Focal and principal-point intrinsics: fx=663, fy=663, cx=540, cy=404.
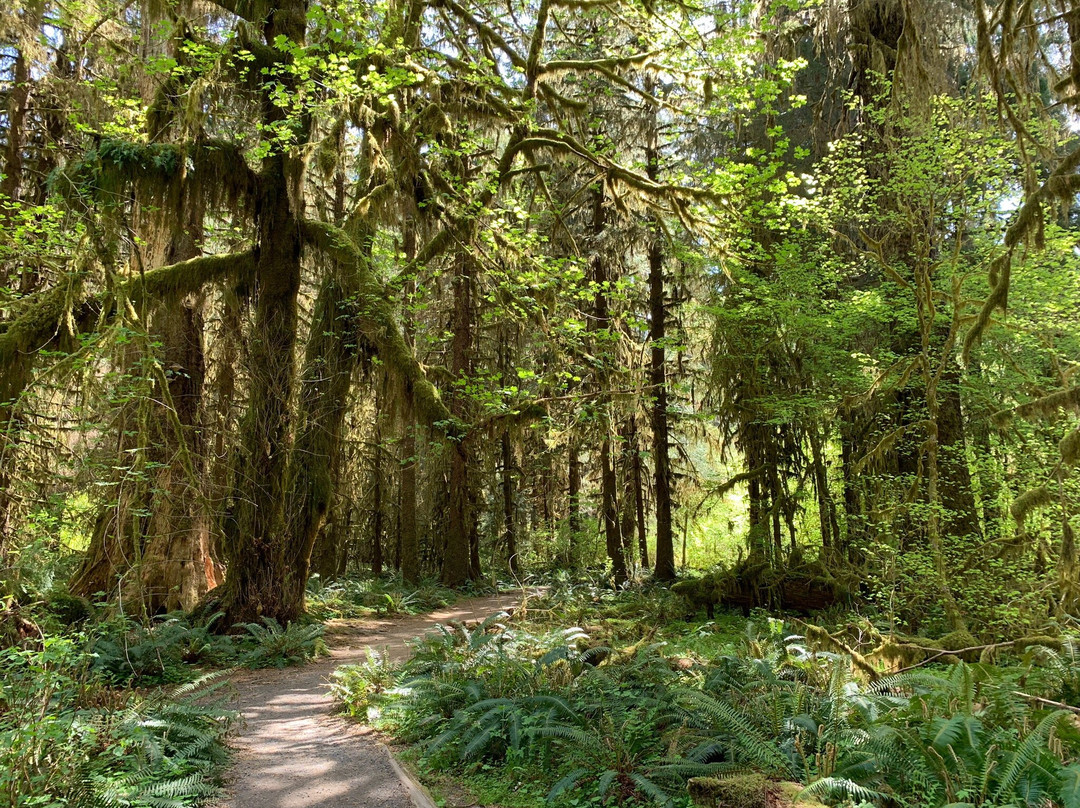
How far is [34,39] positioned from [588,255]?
10865mm

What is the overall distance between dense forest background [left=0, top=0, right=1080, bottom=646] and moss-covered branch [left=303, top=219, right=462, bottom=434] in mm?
45

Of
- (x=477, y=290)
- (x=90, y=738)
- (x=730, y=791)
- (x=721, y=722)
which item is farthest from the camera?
(x=477, y=290)

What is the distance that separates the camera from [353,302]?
31.3ft

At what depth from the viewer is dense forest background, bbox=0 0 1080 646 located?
7719mm

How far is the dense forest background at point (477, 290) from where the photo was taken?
7.72 m

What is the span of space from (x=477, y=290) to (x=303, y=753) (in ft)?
27.9

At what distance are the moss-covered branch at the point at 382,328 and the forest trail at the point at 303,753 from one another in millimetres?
3446

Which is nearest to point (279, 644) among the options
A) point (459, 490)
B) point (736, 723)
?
point (736, 723)

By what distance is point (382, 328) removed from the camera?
9875 millimetres

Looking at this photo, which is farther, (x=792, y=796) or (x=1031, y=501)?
(x=1031, y=501)

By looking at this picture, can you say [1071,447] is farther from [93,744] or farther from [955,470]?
[93,744]

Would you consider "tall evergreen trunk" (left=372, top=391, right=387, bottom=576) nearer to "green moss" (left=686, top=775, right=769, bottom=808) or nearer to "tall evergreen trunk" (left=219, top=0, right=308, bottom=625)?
"tall evergreen trunk" (left=219, top=0, right=308, bottom=625)

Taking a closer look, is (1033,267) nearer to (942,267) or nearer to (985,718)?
(942,267)

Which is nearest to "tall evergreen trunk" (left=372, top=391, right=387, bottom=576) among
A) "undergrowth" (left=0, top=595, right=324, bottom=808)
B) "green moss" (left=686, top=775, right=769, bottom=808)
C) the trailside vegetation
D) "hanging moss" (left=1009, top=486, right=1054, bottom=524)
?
the trailside vegetation
